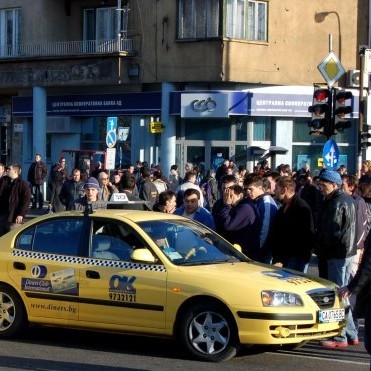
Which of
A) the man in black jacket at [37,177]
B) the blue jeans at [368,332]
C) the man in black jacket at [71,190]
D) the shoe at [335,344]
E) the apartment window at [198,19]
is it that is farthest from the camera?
the apartment window at [198,19]

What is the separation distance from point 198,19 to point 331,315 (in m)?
23.4

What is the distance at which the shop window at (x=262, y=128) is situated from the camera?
33.2 metres

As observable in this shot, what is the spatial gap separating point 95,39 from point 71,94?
2251 millimetres

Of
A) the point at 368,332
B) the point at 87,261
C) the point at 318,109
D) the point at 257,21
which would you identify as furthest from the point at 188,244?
the point at 257,21

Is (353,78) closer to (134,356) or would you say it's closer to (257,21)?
(257,21)

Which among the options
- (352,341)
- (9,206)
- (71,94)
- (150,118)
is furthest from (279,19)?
(352,341)

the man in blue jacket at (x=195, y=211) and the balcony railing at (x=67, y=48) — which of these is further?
the balcony railing at (x=67, y=48)

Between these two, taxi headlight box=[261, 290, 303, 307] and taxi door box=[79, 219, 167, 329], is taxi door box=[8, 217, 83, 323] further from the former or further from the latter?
taxi headlight box=[261, 290, 303, 307]

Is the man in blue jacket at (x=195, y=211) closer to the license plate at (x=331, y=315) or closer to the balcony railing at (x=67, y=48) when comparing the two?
the license plate at (x=331, y=315)

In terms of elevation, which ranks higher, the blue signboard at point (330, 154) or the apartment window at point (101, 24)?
the apartment window at point (101, 24)

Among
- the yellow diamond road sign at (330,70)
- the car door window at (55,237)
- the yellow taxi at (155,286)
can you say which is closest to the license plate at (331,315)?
the yellow taxi at (155,286)

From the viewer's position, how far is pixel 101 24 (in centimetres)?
3509

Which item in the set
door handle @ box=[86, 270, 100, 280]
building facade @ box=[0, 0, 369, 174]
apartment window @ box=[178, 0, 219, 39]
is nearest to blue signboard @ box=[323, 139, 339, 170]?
door handle @ box=[86, 270, 100, 280]

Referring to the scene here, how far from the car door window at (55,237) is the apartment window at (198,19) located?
21.9 meters
